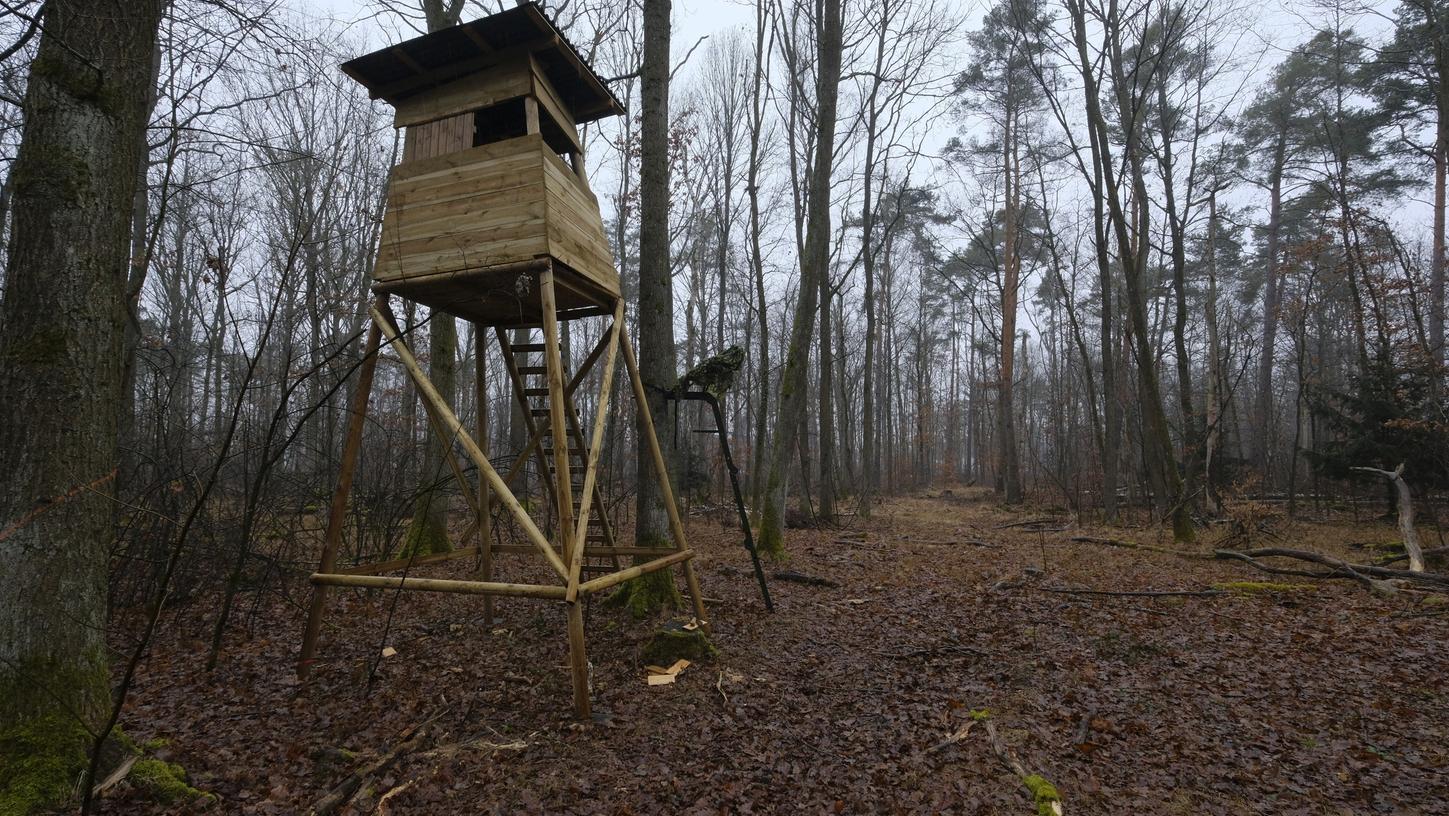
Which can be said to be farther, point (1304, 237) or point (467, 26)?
point (1304, 237)

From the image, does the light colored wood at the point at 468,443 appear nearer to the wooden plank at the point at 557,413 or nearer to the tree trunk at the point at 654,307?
the wooden plank at the point at 557,413

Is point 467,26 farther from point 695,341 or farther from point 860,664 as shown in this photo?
point 695,341

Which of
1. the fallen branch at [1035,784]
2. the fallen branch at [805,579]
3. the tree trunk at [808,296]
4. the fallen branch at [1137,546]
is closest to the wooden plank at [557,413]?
the fallen branch at [1035,784]

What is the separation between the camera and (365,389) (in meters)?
4.43

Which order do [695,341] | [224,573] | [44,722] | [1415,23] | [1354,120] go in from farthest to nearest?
1. [695,341]
2. [1354,120]
3. [1415,23]
4. [224,573]
5. [44,722]

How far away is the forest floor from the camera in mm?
3002

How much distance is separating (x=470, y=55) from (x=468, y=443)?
122 inches

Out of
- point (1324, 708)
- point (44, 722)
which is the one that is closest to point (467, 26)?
point (44, 722)

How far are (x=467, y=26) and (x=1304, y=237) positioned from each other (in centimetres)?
2801

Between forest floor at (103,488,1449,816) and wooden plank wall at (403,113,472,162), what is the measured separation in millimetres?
3891

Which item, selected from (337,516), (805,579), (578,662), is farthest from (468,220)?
(805,579)

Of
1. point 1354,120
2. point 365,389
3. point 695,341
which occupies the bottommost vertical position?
point 365,389

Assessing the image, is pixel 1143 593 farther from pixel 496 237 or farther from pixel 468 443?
pixel 496 237

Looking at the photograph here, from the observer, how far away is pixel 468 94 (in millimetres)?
4762
